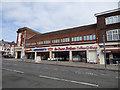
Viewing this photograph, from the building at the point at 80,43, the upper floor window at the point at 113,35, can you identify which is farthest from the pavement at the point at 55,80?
the upper floor window at the point at 113,35

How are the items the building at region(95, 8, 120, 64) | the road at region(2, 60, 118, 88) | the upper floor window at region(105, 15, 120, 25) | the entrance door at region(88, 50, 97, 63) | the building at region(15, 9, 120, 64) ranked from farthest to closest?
the entrance door at region(88, 50, 97, 63), the building at region(15, 9, 120, 64), the upper floor window at region(105, 15, 120, 25), the building at region(95, 8, 120, 64), the road at region(2, 60, 118, 88)

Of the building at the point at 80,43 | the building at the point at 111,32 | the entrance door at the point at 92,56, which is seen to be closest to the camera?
the building at the point at 111,32

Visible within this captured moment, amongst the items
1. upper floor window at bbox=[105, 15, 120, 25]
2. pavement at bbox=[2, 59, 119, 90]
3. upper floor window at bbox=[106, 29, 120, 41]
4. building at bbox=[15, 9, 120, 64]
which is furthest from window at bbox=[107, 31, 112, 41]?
pavement at bbox=[2, 59, 119, 90]

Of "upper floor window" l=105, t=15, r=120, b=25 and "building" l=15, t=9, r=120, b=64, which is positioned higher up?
"upper floor window" l=105, t=15, r=120, b=25

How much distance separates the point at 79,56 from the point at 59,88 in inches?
800

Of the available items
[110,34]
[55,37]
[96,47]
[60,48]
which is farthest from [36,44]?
[110,34]

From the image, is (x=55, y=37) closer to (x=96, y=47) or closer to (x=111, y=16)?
(x=96, y=47)

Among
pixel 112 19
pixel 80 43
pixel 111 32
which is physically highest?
pixel 112 19

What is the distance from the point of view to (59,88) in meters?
4.44

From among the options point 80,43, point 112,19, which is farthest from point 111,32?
point 80,43

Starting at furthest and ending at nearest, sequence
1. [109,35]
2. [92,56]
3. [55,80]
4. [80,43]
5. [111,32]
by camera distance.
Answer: [80,43]
[92,56]
[109,35]
[111,32]
[55,80]

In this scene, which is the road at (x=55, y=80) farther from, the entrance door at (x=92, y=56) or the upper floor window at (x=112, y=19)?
the upper floor window at (x=112, y=19)

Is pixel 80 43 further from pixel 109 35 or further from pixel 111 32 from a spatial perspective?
pixel 111 32

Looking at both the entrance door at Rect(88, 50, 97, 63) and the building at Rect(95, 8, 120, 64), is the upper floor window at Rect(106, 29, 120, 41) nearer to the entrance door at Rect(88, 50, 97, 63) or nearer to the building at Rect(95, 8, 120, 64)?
the building at Rect(95, 8, 120, 64)
